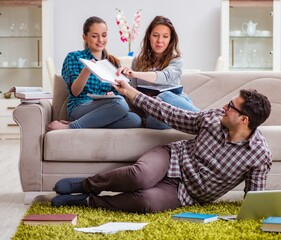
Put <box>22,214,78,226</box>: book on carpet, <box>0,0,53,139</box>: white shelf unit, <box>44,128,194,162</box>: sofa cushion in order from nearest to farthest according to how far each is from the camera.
→ <box>22,214,78,226</box>: book on carpet, <box>44,128,194,162</box>: sofa cushion, <box>0,0,53,139</box>: white shelf unit

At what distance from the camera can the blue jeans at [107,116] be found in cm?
348

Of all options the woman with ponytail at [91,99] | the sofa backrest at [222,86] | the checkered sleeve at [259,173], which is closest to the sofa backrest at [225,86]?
the sofa backrest at [222,86]

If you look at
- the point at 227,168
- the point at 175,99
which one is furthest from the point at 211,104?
the point at 227,168

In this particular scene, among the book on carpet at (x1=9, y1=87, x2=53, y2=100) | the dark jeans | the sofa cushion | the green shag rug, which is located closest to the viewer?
the green shag rug

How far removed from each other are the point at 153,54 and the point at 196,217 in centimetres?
120

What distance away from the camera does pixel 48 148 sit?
131 inches

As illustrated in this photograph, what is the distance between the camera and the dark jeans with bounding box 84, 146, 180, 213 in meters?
2.91

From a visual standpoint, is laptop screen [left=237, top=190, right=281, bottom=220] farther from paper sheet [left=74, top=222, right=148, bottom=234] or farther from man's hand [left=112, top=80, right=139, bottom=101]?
man's hand [left=112, top=80, right=139, bottom=101]

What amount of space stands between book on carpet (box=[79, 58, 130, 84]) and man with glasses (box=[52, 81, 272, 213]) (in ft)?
1.09

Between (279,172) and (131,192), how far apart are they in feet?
2.76

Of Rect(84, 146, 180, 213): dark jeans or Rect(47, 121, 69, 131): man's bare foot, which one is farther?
Rect(47, 121, 69, 131): man's bare foot

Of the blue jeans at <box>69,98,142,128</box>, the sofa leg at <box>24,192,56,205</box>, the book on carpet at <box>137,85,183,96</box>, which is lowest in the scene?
the sofa leg at <box>24,192,56,205</box>

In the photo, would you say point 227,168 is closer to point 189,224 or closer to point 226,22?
point 189,224

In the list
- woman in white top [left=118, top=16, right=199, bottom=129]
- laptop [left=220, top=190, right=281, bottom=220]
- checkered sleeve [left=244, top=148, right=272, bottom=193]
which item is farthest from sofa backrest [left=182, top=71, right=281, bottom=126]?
laptop [left=220, top=190, right=281, bottom=220]
